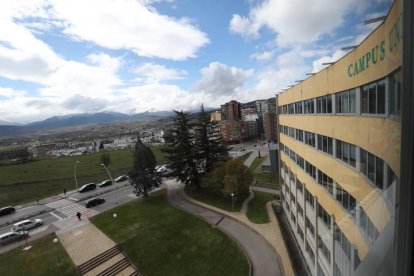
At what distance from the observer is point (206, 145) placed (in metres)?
24.3

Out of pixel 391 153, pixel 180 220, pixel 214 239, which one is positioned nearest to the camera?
pixel 391 153

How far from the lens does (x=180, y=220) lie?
58.5 feet

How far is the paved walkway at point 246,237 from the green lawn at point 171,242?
0.59 metres

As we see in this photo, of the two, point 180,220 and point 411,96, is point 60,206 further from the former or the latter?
point 411,96

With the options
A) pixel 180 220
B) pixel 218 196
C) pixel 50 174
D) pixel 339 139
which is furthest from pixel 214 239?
pixel 50 174

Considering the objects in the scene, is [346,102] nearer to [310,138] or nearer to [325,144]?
[325,144]

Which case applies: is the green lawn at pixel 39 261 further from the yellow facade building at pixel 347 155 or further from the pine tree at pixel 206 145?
the pine tree at pixel 206 145

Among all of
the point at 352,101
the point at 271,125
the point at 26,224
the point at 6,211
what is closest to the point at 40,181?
the point at 6,211

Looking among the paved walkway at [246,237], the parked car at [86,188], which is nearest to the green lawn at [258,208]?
the paved walkway at [246,237]

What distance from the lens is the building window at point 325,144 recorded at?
7937mm

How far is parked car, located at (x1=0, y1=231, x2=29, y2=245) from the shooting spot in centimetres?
1587

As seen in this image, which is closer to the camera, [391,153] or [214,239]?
[391,153]

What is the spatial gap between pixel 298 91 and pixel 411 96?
12043mm

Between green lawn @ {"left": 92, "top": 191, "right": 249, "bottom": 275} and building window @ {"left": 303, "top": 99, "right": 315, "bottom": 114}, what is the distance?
833 centimetres
